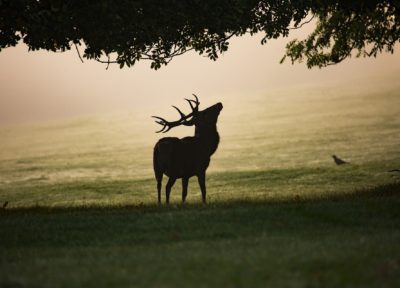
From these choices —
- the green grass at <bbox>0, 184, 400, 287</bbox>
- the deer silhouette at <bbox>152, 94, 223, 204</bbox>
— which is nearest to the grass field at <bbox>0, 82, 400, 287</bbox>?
the green grass at <bbox>0, 184, 400, 287</bbox>

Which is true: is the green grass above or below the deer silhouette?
below

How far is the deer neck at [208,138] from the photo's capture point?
745 inches

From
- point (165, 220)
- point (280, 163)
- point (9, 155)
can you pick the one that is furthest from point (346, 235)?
point (9, 155)

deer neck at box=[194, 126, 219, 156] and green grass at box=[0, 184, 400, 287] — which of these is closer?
green grass at box=[0, 184, 400, 287]

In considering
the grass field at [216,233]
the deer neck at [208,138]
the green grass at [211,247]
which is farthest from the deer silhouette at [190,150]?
the green grass at [211,247]

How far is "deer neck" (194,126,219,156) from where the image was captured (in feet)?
62.1

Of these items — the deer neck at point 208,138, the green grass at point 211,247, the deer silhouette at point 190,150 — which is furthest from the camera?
the deer neck at point 208,138

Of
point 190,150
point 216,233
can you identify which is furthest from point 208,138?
point 216,233

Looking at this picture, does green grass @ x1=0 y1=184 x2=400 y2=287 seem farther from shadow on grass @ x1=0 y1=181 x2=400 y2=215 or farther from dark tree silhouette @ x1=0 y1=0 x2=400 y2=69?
dark tree silhouette @ x1=0 y1=0 x2=400 y2=69

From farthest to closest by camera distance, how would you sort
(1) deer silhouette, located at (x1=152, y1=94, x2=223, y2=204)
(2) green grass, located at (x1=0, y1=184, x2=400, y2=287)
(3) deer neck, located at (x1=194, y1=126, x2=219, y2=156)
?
1. (3) deer neck, located at (x1=194, y1=126, x2=219, y2=156)
2. (1) deer silhouette, located at (x1=152, y1=94, x2=223, y2=204)
3. (2) green grass, located at (x1=0, y1=184, x2=400, y2=287)

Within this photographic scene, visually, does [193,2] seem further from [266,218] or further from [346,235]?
[346,235]

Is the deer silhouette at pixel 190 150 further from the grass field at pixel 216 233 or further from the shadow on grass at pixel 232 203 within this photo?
the grass field at pixel 216 233

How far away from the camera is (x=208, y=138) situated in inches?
748

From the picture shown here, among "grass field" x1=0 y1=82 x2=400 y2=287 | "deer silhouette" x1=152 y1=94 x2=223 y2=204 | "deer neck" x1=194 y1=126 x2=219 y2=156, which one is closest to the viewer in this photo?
"grass field" x1=0 y1=82 x2=400 y2=287
